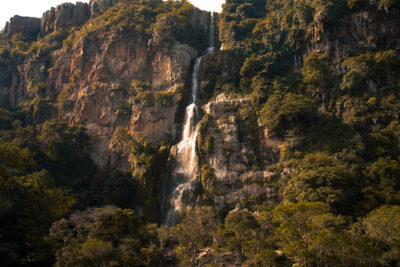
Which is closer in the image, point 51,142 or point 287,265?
point 287,265

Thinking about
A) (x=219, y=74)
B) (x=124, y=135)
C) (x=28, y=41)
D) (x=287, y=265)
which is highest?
(x=28, y=41)

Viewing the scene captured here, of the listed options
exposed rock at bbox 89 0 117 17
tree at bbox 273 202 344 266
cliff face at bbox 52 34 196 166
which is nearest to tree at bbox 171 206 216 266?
tree at bbox 273 202 344 266

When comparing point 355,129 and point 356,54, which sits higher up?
point 356,54

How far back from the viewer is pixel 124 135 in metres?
44.3

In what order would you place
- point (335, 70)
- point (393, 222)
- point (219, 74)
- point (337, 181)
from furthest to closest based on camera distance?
point (219, 74), point (335, 70), point (337, 181), point (393, 222)

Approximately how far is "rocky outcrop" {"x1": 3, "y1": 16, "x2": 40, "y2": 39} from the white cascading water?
134 feet

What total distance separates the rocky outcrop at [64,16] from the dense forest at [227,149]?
2351 mm

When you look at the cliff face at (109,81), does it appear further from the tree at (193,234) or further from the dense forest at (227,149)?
the tree at (193,234)

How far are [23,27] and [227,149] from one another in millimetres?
52902

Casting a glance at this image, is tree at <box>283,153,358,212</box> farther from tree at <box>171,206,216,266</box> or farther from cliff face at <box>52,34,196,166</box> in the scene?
cliff face at <box>52,34,196,166</box>

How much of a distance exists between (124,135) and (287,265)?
27208 millimetres

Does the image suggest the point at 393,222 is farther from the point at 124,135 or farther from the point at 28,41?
the point at 28,41

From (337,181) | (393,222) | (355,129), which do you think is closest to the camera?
(393,222)

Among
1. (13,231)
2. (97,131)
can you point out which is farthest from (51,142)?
(13,231)
